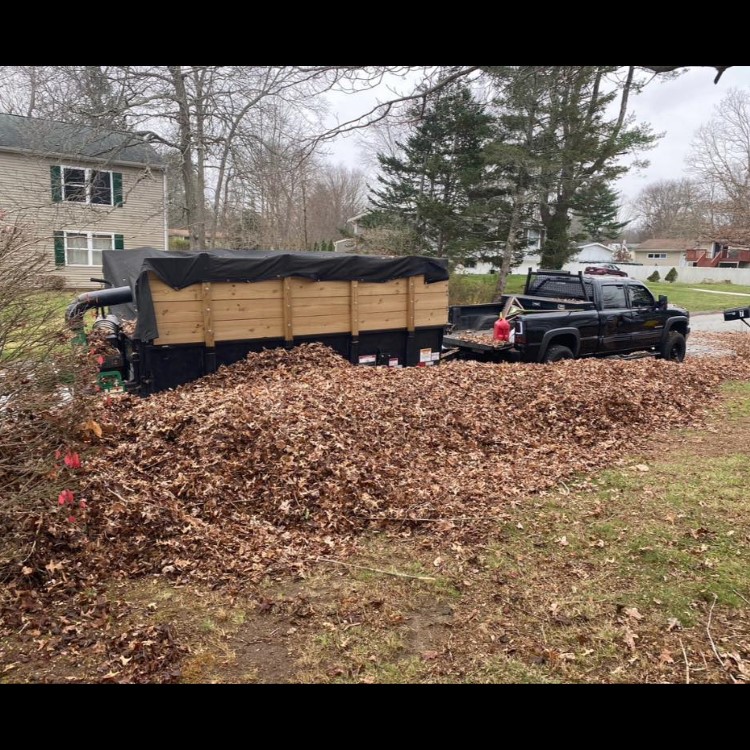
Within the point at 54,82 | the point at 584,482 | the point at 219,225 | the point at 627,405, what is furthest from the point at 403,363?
the point at 219,225

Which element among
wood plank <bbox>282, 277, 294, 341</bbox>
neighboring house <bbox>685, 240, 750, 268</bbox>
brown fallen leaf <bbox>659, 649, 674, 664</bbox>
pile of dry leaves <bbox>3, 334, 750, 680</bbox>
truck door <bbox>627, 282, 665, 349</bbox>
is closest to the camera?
brown fallen leaf <bbox>659, 649, 674, 664</bbox>

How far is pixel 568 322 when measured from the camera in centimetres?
972

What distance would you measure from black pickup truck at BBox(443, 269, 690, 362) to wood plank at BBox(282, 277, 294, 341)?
3333 mm

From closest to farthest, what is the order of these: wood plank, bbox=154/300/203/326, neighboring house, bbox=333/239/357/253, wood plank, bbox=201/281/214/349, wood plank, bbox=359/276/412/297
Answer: wood plank, bbox=154/300/203/326
wood plank, bbox=201/281/214/349
wood plank, bbox=359/276/412/297
neighboring house, bbox=333/239/357/253

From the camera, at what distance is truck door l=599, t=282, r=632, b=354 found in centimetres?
1041

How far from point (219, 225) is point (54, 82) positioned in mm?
10830

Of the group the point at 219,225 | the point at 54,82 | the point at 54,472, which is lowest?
the point at 54,472

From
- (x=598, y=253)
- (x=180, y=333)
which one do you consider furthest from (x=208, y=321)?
(x=598, y=253)

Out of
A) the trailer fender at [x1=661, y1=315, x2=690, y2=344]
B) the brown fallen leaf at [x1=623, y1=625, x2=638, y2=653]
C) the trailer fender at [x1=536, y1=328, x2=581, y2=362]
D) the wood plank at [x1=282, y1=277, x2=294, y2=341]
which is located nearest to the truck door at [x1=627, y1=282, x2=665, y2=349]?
A: the trailer fender at [x1=661, y1=315, x2=690, y2=344]

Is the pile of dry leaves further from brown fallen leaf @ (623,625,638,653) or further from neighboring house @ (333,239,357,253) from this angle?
neighboring house @ (333,239,357,253)

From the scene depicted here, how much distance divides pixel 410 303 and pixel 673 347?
7057mm

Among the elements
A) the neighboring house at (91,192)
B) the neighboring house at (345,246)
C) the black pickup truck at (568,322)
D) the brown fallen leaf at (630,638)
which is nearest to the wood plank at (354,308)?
the black pickup truck at (568,322)

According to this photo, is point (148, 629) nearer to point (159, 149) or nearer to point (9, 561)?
point (9, 561)

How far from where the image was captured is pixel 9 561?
11.1ft
